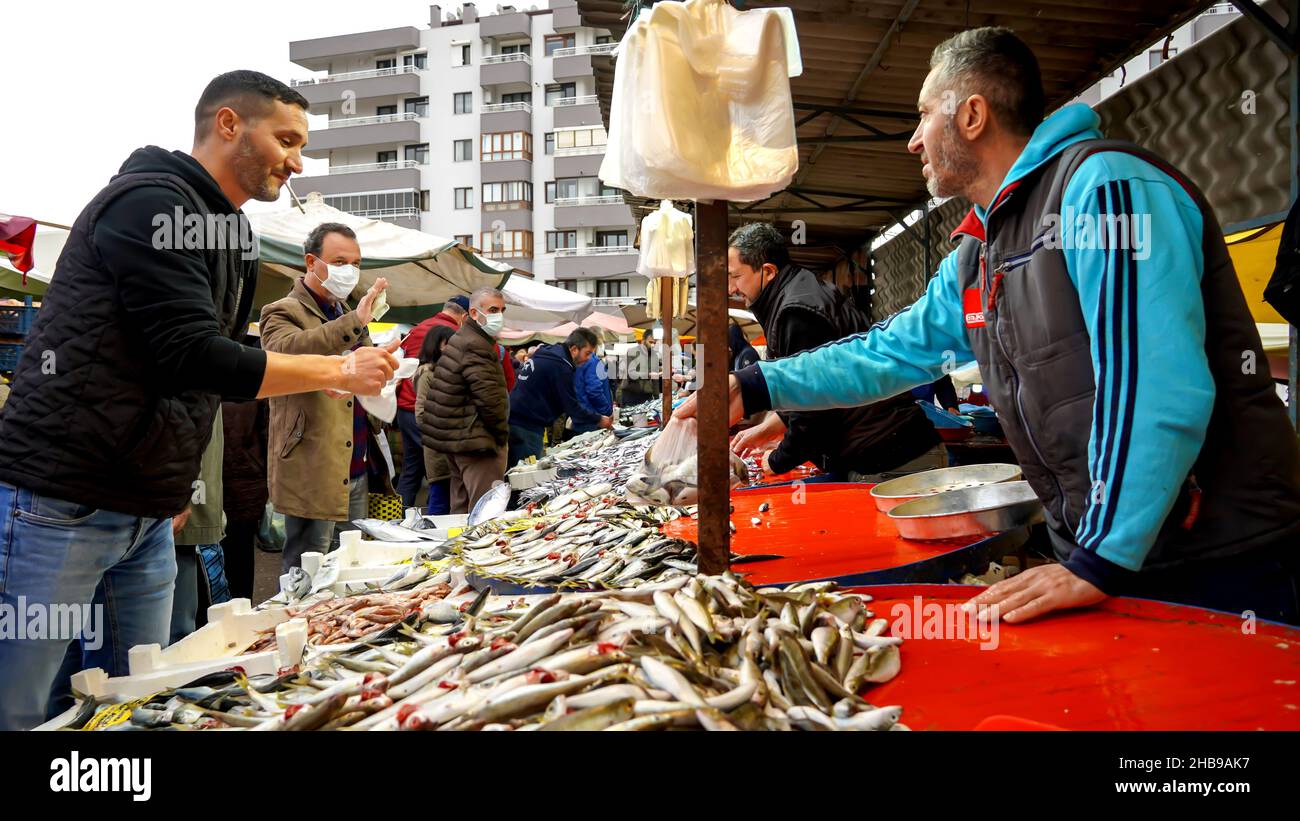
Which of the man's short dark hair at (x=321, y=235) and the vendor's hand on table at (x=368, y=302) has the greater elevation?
the man's short dark hair at (x=321, y=235)

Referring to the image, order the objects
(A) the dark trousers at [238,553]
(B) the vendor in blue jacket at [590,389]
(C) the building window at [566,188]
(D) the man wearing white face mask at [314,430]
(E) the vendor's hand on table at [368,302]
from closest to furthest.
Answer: (E) the vendor's hand on table at [368,302]
(D) the man wearing white face mask at [314,430]
(A) the dark trousers at [238,553]
(B) the vendor in blue jacket at [590,389]
(C) the building window at [566,188]

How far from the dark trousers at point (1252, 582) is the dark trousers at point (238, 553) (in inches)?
234

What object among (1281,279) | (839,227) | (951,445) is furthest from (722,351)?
(839,227)

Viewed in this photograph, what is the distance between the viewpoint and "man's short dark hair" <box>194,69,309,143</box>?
9.69 feet

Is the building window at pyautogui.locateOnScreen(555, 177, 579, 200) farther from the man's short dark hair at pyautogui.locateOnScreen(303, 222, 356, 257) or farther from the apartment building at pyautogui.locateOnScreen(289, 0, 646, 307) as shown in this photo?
the man's short dark hair at pyautogui.locateOnScreen(303, 222, 356, 257)

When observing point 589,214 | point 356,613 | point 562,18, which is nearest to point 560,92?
point 562,18

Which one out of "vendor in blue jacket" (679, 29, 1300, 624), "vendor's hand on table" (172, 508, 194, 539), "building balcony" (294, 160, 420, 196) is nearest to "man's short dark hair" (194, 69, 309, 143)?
"vendor's hand on table" (172, 508, 194, 539)

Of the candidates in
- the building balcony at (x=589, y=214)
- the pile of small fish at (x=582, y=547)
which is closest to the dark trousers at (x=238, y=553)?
the pile of small fish at (x=582, y=547)

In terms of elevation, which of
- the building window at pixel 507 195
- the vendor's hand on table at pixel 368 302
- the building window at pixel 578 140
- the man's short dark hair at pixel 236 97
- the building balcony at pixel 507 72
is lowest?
the vendor's hand on table at pixel 368 302

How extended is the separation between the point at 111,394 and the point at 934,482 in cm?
330

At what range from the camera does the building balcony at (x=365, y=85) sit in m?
55.0

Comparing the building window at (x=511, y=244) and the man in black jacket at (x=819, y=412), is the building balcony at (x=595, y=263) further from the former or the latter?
the man in black jacket at (x=819, y=412)

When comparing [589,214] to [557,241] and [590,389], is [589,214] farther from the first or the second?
[590,389]

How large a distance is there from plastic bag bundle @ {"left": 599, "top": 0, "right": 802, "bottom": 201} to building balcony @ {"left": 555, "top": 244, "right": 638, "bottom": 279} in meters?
48.1
